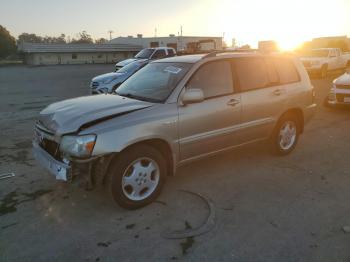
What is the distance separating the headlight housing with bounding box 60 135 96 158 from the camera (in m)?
3.38

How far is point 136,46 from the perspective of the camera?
59.9 meters

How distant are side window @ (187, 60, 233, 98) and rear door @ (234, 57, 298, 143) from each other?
0.67 ft

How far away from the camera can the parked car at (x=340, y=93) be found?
342 inches

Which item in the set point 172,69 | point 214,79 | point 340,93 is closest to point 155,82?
point 172,69

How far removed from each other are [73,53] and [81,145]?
56989 mm

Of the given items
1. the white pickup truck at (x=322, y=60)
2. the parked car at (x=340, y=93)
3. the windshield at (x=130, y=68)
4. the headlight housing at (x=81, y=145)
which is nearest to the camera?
the headlight housing at (x=81, y=145)

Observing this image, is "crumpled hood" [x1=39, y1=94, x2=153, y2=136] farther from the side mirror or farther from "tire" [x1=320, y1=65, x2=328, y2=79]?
"tire" [x1=320, y1=65, x2=328, y2=79]

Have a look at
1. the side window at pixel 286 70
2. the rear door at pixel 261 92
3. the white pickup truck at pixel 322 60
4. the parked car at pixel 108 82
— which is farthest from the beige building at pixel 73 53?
the rear door at pixel 261 92

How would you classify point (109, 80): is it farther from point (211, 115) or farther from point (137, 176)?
point (137, 176)

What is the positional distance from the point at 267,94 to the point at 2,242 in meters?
4.03

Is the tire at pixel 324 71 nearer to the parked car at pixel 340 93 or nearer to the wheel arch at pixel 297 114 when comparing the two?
the parked car at pixel 340 93

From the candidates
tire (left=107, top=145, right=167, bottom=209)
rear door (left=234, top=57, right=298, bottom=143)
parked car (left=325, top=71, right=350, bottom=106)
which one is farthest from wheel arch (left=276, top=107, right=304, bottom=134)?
parked car (left=325, top=71, right=350, bottom=106)

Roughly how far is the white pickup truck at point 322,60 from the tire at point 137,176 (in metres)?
17.3

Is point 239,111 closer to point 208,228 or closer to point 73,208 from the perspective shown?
point 208,228
